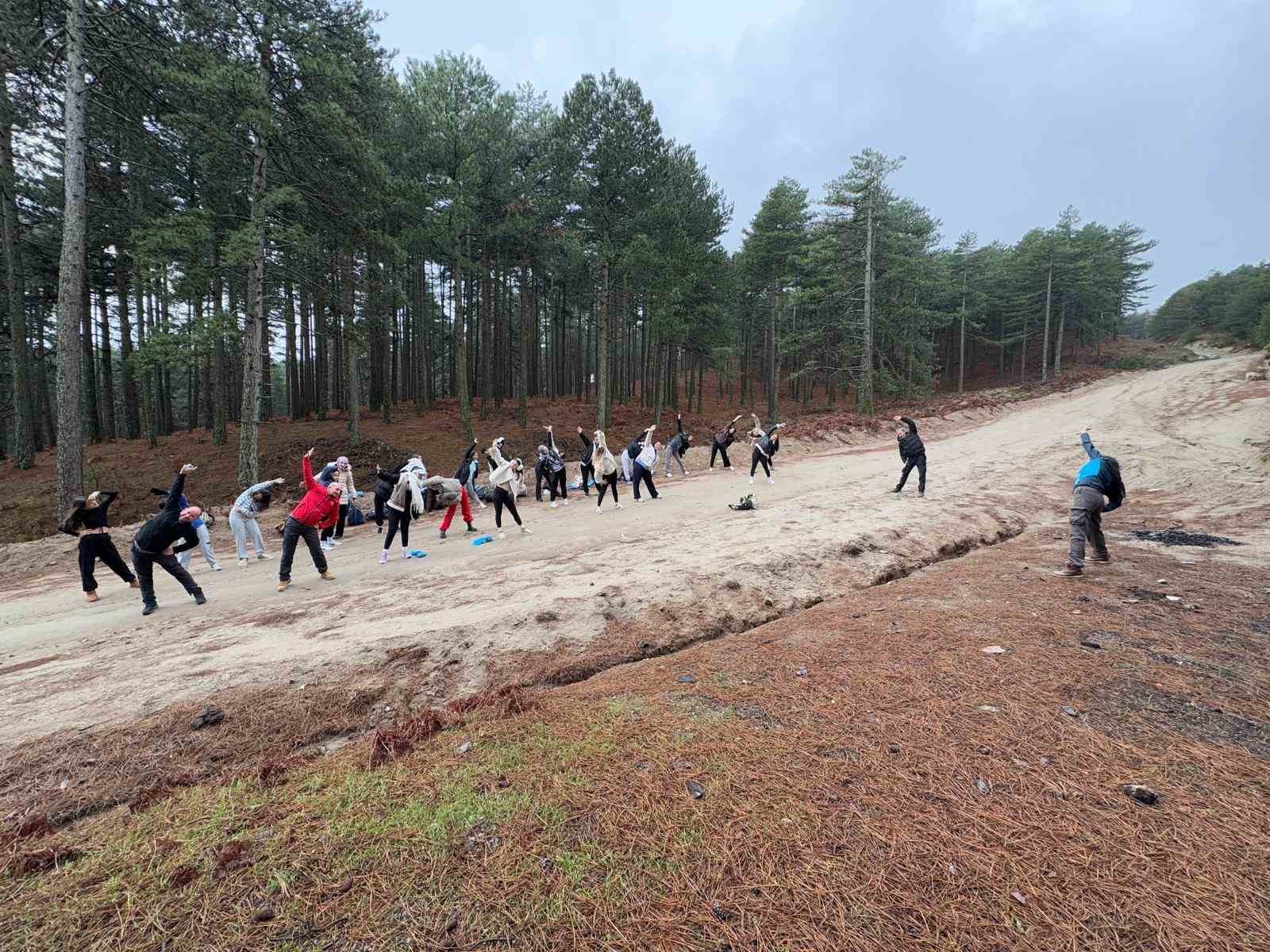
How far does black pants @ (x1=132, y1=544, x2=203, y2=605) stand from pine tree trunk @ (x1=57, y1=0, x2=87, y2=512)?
719 centimetres

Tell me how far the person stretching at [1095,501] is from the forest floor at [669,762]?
39 centimetres

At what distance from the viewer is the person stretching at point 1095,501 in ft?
20.3

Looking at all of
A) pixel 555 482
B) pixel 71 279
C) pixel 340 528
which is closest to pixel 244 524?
pixel 340 528

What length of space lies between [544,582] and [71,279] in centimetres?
1420

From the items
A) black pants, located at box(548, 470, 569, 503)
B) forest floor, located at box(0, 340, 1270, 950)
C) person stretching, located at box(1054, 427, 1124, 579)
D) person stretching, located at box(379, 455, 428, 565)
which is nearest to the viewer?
forest floor, located at box(0, 340, 1270, 950)

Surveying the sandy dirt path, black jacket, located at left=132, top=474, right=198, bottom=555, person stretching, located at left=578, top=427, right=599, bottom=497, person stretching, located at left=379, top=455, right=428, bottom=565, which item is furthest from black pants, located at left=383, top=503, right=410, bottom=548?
person stretching, located at left=578, top=427, right=599, bottom=497

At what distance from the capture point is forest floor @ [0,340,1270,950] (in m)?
1.93

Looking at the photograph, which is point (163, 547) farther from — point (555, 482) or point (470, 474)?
point (555, 482)

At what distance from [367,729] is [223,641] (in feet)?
10.6

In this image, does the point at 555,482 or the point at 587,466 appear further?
the point at 587,466

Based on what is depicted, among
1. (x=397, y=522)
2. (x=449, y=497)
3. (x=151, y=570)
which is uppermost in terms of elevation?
(x=449, y=497)

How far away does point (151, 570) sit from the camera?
23.0ft

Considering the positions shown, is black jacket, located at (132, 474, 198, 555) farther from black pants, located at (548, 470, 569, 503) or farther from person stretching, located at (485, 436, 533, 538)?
black pants, located at (548, 470, 569, 503)

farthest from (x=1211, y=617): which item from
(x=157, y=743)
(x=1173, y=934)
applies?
(x=157, y=743)
